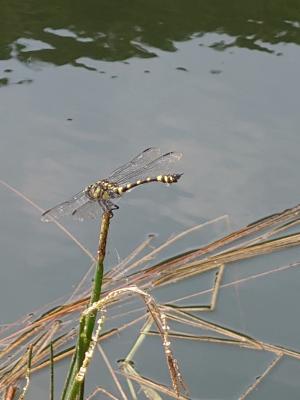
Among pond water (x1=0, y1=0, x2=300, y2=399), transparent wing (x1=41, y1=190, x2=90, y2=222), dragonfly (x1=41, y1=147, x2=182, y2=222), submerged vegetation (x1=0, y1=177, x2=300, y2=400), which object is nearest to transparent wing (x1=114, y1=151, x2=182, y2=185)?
dragonfly (x1=41, y1=147, x2=182, y2=222)

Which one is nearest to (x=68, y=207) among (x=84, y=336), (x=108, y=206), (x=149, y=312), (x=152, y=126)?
(x=108, y=206)

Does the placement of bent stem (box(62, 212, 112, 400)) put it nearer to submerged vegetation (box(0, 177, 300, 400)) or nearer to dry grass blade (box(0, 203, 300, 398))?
submerged vegetation (box(0, 177, 300, 400))

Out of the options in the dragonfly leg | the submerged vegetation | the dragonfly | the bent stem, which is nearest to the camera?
the bent stem

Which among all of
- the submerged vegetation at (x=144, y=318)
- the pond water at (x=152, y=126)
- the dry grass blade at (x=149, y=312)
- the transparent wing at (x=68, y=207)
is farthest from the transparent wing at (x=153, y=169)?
the pond water at (x=152, y=126)

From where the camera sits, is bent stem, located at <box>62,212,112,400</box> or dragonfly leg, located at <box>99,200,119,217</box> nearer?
bent stem, located at <box>62,212,112,400</box>

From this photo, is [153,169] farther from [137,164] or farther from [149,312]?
[149,312]

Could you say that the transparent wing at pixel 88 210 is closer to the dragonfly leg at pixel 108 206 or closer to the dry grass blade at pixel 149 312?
the dragonfly leg at pixel 108 206
